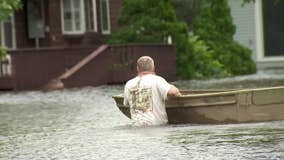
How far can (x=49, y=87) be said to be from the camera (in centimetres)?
3334

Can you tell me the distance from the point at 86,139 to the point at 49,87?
63.8 ft

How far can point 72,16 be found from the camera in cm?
4109

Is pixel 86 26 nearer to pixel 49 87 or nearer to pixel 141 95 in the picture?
pixel 49 87

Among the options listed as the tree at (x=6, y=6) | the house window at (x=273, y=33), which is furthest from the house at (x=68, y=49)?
the house window at (x=273, y=33)

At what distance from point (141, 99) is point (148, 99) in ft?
0.48

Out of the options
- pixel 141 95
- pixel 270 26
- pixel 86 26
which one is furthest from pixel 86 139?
pixel 270 26

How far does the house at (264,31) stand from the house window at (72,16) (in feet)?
28.4

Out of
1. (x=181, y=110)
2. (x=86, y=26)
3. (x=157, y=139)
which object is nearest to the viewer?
(x=157, y=139)

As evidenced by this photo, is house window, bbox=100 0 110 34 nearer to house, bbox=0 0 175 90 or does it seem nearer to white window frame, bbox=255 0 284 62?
house, bbox=0 0 175 90

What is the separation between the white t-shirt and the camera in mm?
14742

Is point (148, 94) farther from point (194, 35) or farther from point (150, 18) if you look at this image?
point (194, 35)

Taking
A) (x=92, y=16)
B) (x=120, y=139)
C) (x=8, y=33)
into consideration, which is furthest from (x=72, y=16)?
(x=120, y=139)

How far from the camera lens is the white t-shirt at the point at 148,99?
1474 centimetres

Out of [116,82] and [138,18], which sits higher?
[138,18]
